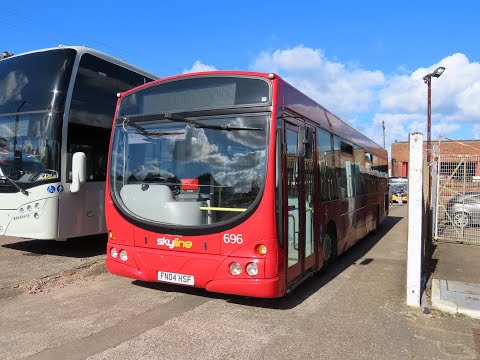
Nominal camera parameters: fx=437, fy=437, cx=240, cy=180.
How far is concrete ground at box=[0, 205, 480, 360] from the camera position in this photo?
441 cm

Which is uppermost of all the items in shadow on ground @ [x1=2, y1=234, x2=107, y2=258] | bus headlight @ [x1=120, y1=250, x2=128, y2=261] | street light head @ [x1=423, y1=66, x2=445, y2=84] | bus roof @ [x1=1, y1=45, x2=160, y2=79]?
street light head @ [x1=423, y1=66, x2=445, y2=84]

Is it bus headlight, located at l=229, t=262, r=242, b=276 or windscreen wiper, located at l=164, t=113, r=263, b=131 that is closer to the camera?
bus headlight, located at l=229, t=262, r=242, b=276

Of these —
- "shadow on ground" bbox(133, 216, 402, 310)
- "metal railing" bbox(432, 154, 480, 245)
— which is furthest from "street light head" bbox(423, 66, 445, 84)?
"shadow on ground" bbox(133, 216, 402, 310)

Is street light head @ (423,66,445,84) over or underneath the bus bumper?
over

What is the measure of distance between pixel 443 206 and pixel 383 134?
146ft

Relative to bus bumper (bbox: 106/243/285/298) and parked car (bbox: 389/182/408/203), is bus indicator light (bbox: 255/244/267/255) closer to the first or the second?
bus bumper (bbox: 106/243/285/298)

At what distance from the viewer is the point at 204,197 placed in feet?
18.7

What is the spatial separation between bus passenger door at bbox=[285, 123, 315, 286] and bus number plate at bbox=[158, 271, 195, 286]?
4.20ft

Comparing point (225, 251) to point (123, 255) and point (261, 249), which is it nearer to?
point (261, 249)

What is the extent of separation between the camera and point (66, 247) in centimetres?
966

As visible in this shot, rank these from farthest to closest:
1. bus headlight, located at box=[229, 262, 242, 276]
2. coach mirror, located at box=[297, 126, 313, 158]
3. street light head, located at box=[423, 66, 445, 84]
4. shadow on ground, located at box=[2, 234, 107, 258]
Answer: street light head, located at box=[423, 66, 445, 84] → shadow on ground, located at box=[2, 234, 107, 258] → coach mirror, located at box=[297, 126, 313, 158] → bus headlight, located at box=[229, 262, 242, 276]

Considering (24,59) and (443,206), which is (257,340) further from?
(443,206)

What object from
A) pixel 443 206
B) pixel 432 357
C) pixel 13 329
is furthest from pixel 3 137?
pixel 443 206

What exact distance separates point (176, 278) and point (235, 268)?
873 mm
